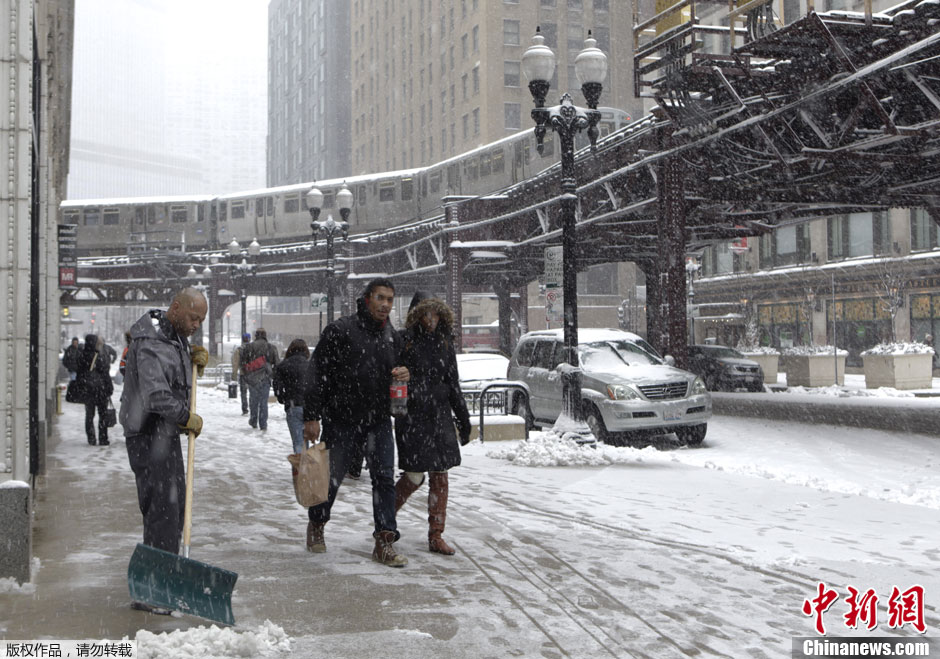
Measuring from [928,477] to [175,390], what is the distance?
970cm

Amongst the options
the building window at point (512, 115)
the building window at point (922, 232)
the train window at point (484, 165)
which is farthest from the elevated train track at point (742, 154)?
the building window at point (512, 115)

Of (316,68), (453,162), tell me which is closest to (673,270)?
(453,162)

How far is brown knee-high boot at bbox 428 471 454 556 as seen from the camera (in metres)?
6.64

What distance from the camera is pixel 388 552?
6.41m

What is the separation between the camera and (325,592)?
5754 mm

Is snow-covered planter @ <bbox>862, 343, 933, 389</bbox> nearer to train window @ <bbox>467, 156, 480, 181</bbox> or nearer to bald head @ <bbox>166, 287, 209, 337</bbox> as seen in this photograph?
train window @ <bbox>467, 156, 480, 181</bbox>

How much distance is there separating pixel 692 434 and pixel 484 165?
83.8 feet

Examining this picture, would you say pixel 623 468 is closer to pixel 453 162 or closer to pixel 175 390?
pixel 175 390

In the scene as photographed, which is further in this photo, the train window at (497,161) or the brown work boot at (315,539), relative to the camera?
the train window at (497,161)

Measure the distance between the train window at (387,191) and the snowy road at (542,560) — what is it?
34.0 metres

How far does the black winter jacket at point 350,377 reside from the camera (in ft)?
21.1

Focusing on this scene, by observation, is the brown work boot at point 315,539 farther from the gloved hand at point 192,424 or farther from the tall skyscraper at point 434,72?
the tall skyscraper at point 434,72

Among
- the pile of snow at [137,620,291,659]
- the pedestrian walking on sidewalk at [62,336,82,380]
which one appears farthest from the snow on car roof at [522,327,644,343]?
the pile of snow at [137,620,291,659]

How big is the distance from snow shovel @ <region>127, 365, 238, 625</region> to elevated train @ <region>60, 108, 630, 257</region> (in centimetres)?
3252
